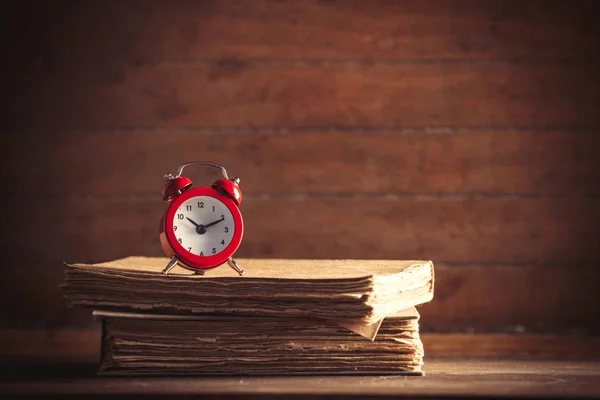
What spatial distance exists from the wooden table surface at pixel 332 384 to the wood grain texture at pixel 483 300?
0.27m

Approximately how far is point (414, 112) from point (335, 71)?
0.15m

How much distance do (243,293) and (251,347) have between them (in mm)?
84

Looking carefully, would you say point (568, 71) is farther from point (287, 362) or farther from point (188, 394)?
point (188, 394)

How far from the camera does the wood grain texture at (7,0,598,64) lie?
4.30 ft

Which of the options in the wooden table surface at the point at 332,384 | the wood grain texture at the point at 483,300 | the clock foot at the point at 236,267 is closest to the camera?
the wooden table surface at the point at 332,384

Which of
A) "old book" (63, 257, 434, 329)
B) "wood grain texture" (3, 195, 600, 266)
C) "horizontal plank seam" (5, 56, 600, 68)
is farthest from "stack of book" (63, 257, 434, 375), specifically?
"horizontal plank seam" (5, 56, 600, 68)

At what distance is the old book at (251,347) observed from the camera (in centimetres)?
94

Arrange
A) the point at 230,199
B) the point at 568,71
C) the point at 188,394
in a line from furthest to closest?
the point at 568,71, the point at 230,199, the point at 188,394

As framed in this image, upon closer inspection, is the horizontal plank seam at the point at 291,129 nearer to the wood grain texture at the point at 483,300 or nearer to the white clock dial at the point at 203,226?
the wood grain texture at the point at 483,300

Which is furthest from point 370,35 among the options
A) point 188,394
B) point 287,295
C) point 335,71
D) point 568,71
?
point 188,394

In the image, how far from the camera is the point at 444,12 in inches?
51.7

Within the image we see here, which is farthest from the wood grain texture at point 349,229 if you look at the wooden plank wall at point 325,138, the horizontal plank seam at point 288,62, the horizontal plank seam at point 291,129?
the horizontal plank seam at point 288,62

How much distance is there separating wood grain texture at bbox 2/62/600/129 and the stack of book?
0.43 m

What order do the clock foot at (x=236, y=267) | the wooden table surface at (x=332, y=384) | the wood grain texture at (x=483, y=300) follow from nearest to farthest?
the wooden table surface at (x=332, y=384) → the clock foot at (x=236, y=267) → the wood grain texture at (x=483, y=300)
